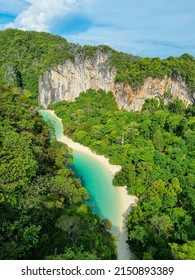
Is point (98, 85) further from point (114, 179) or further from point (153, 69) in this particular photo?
point (114, 179)

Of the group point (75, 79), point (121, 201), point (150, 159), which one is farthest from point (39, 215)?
point (75, 79)

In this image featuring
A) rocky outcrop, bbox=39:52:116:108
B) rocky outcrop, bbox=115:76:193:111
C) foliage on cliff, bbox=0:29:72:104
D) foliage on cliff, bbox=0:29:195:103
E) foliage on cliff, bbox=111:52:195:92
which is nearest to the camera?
foliage on cliff, bbox=111:52:195:92

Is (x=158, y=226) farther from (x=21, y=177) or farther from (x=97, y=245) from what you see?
(x=21, y=177)

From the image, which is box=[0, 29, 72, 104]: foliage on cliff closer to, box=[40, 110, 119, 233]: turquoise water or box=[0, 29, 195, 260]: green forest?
box=[0, 29, 195, 260]: green forest

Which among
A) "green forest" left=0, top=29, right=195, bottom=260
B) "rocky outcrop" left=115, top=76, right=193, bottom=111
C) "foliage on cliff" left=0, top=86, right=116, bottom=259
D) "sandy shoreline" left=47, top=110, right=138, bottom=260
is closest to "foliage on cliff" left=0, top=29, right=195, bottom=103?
"green forest" left=0, top=29, right=195, bottom=260

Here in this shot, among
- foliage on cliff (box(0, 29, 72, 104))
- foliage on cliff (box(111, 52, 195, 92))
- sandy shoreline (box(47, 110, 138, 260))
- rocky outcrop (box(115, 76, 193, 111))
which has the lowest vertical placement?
sandy shoreline (box(47, 110, 138, 260))

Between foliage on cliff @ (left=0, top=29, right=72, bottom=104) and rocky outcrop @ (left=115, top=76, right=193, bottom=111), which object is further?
foliage on cliff @ (left=0, top=29, right=72, bottom=104)

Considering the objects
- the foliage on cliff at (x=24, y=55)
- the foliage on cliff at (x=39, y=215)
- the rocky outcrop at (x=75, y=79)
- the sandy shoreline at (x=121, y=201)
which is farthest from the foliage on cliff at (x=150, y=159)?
the foliage on cliff at (x=24, y=55)

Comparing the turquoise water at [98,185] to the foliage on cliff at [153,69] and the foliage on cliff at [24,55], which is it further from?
the foliage on cliff at [24,55]
